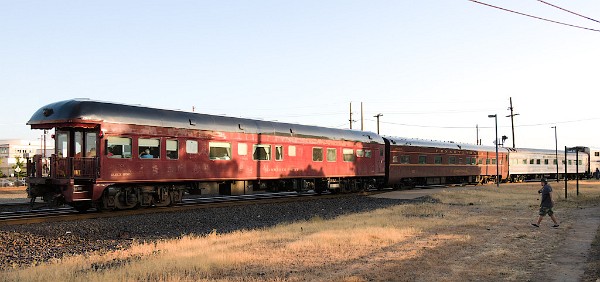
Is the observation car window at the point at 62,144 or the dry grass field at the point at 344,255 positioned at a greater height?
the observation car window at the point at 62,144

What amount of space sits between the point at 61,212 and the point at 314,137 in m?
13.0

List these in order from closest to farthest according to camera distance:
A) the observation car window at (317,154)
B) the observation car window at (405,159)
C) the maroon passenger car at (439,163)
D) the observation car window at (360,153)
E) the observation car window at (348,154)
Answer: the observation car window at (317,154) → the observation car window at (348,154) → the observation car window at (360,153) → the maroon passenger car at (439,163) → the observation car window at (405,159)

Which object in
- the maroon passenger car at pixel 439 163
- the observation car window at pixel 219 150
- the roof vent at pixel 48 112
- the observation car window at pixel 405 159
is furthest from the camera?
the observation car window at pixel 405 159

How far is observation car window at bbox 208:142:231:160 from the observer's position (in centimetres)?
2018

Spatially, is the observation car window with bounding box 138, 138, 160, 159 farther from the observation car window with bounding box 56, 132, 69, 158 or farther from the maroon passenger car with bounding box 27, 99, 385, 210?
the observation car window with bounding box 56, 132, 69, 158

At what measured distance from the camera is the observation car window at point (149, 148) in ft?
57.8

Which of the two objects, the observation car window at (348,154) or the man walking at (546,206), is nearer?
the man walking at (546,206)

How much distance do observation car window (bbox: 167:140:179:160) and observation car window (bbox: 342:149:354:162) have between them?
38.9 feet

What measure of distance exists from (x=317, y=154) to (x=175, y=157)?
30.9 feet

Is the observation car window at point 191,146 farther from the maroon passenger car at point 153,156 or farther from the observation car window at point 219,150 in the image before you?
the observation car window at point 219,150

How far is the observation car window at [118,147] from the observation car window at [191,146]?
2444mm

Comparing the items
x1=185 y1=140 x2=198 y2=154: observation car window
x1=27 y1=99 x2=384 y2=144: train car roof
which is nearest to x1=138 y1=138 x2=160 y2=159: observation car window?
x1=27 y1=99 x2=384 y2=144: train car roof

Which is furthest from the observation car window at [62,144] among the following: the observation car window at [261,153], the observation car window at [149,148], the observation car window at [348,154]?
the observation car window at [348,154]

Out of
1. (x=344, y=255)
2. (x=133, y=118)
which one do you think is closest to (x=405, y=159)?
(x=133, y=118)
